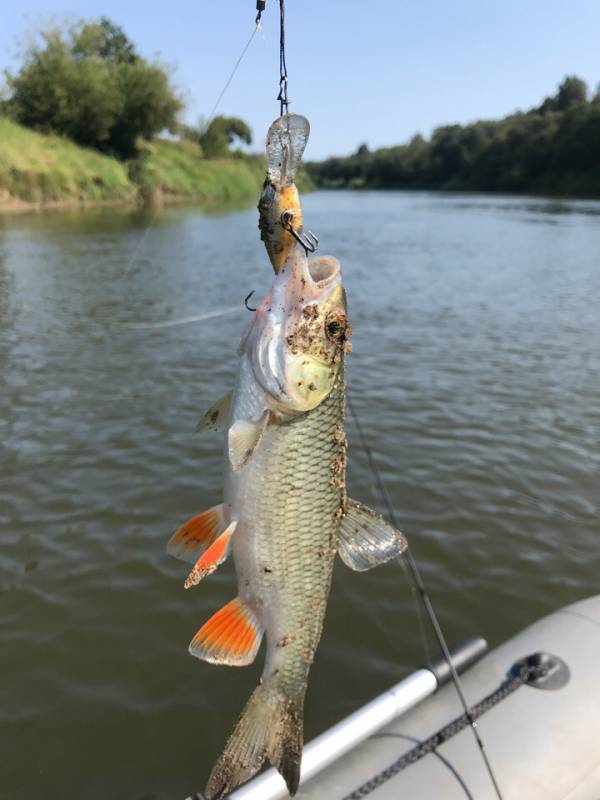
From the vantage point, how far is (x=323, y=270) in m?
2.24

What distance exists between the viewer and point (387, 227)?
36375mm

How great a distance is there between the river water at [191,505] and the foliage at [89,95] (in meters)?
40.2

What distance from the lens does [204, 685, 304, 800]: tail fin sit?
233 centimetres

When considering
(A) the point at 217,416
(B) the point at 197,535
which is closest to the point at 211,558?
(B) the point at 197,535

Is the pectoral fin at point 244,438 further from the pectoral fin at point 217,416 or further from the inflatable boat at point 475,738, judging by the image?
the inflatable boat at point 475,738

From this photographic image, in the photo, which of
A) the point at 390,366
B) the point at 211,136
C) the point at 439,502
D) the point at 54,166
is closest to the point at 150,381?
the point at 390,366

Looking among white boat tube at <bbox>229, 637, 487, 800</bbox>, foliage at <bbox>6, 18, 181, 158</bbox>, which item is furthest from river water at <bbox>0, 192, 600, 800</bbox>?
foliage at <bbox>6, 18, 181, 158</bbox>

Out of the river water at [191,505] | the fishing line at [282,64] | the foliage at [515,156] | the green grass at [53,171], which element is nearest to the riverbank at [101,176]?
the green grass at [53,171]

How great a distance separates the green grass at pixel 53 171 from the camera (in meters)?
35.1

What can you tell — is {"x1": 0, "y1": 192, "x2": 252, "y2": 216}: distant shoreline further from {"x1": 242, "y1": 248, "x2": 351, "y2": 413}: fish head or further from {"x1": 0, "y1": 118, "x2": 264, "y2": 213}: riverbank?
{"x1": 242, "y1": 248, "x2": 351, "y2": 413}: fish head

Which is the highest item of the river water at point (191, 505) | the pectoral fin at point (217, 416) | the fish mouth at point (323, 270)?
the fish mouth at point (323, 270)

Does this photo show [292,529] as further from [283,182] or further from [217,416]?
[283,182]

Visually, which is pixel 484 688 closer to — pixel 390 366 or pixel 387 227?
pixel 390 366

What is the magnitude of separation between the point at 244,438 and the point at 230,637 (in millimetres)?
745
